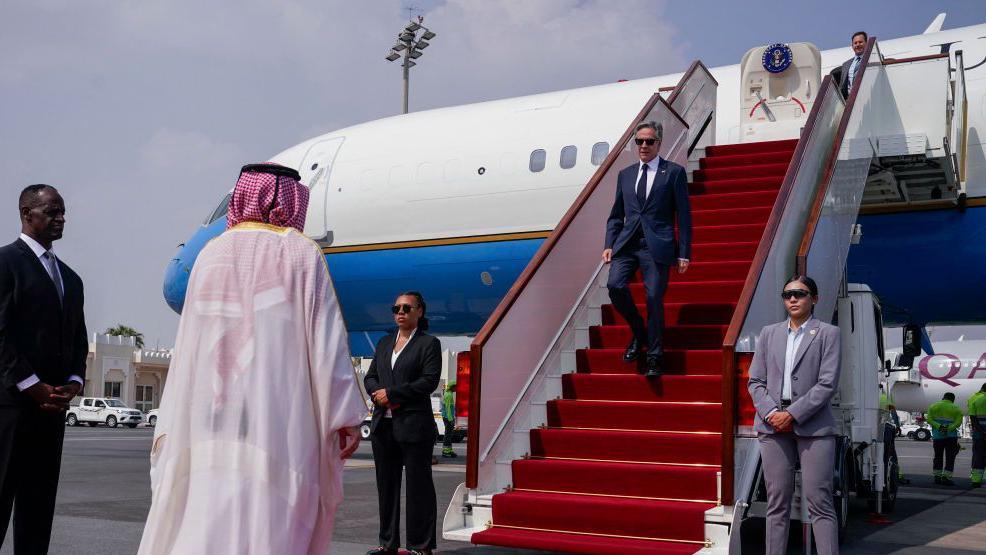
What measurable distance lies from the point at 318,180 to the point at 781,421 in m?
10.2

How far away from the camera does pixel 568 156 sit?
38.4 feet

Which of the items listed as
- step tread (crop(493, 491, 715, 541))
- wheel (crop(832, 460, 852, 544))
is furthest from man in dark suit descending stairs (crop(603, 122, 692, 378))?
wheel (crop(832, 460, 852, 544))

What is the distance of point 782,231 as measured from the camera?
6352 mm

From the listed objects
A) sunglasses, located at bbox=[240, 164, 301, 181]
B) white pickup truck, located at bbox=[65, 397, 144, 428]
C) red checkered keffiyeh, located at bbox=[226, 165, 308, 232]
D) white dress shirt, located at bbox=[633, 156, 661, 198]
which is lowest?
white pickup truck, located at bbox=[65, 397, 144, 428]

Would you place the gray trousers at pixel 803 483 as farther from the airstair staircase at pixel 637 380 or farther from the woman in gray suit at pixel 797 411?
the airstair staircase at pixel 637 380

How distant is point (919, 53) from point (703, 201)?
3880 millimetres

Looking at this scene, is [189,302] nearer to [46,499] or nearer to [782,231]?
[46,499]

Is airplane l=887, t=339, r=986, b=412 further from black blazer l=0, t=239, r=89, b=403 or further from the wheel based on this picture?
black blazer l=0, t=239, r=89, b=403

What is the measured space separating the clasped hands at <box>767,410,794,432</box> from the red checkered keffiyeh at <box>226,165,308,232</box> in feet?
9.43

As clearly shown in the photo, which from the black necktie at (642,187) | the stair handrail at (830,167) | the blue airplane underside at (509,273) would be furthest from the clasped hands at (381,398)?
the blue airplane underside at (509,273)

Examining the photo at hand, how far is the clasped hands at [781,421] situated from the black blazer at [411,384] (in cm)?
198

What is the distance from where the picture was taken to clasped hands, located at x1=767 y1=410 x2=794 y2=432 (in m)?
Result: 4.92

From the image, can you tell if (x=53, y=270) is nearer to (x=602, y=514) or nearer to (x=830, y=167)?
(x=602, y=514)

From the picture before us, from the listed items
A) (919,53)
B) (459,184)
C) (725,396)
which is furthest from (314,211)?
(725,396)
